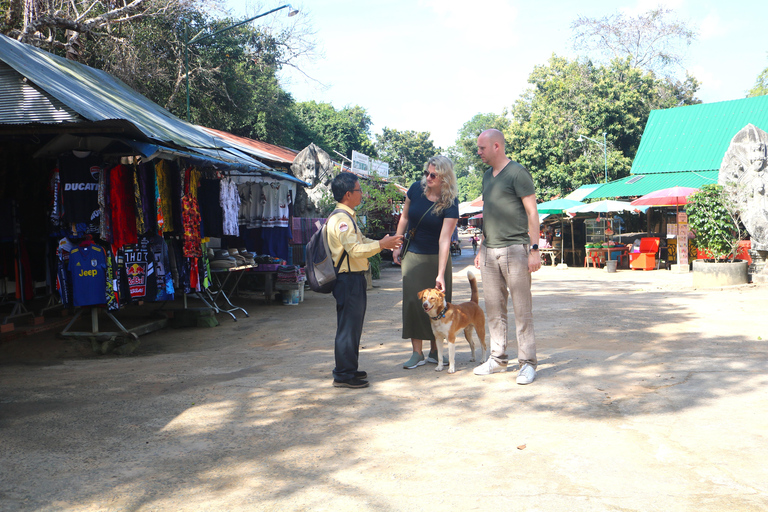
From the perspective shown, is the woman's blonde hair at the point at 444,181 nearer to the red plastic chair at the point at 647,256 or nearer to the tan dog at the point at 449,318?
the tan dog at the point at 449,318

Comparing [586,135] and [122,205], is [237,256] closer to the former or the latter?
[122,205]

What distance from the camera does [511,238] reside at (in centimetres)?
535

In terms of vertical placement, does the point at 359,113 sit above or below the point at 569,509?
above

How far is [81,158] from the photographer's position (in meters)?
7.09

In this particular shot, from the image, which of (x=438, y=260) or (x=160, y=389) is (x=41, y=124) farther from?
(x=438, y=260)

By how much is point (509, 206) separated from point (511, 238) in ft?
0.92

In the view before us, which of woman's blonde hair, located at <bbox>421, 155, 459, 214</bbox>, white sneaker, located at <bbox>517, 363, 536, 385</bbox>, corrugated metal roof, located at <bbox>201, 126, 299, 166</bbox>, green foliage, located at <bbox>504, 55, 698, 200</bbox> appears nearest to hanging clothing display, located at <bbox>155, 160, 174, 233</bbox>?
woman's blonde hair, located at <bbox>421, 155, 459, 214</bbox>

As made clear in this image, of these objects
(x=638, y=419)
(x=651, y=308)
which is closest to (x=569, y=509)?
(x=638, y=419)

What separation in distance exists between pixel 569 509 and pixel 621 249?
19.1 m

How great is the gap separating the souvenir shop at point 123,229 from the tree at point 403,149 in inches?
1751

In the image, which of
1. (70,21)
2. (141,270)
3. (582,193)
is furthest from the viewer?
(582,193)

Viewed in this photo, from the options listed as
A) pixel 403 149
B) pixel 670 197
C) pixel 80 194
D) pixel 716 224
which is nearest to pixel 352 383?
pixel 80 194

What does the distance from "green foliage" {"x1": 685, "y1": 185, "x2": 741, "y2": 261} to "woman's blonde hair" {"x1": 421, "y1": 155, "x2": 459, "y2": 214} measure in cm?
1062

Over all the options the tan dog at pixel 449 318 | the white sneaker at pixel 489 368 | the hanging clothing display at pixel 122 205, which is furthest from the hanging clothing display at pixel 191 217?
the white sneaker at pixel 489 368
